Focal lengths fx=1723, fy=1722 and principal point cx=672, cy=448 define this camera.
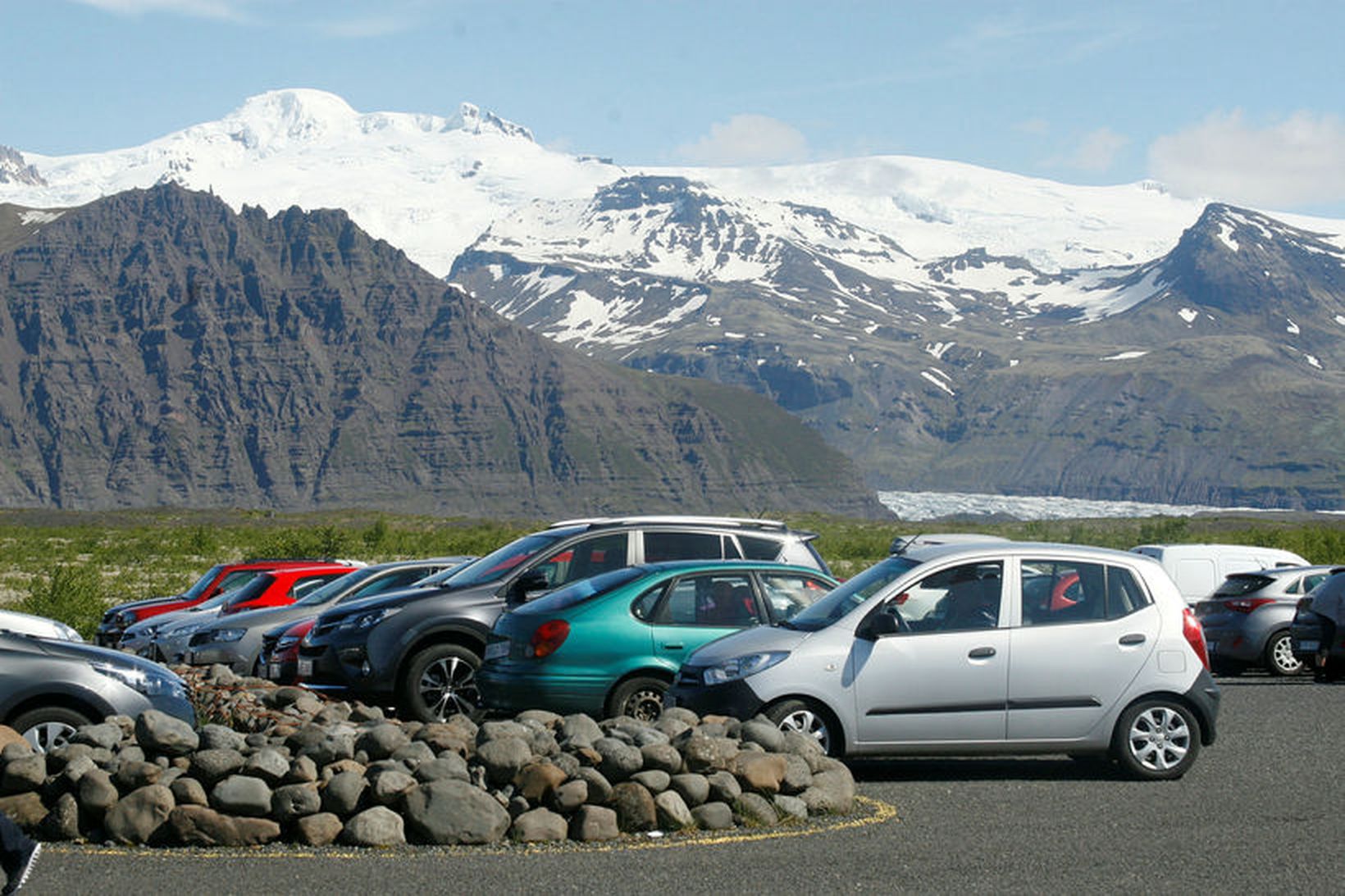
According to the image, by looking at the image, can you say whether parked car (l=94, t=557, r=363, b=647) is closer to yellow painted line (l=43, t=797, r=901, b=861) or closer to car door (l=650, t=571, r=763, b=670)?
car door (l=650, t=571, r=763, b=670)

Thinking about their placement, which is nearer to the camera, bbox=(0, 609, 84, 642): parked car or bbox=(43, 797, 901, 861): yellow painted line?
bbox=(43, 797, 901, 861): yellow painted line

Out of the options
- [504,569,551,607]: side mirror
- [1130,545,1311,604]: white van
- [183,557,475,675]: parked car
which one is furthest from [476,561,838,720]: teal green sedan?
[1130,545,1311,604]: white van

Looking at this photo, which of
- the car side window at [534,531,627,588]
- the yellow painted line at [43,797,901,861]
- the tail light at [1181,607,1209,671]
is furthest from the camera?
the car side window at [534,531,627,588]

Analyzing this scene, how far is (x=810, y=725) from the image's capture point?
39.6 ft

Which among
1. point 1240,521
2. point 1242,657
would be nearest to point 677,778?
point 1242,657

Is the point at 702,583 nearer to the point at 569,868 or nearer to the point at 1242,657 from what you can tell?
the point at 569,868

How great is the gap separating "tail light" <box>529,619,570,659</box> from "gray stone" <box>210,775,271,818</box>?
3595mm

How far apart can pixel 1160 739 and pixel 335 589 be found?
1055cm

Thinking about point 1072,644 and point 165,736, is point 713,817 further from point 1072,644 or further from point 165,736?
point 1072,644

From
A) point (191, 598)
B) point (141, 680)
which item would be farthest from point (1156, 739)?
point (191, 598)

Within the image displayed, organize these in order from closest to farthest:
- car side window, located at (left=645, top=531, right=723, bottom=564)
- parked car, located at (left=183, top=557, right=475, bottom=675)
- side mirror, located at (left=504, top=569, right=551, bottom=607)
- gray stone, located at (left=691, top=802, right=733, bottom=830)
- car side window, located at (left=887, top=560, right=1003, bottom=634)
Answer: gray stone, located at (left=691, top=802, right=733, bottom=830), car side window, located at (left=887, top=560, right=1003, bottom=634), side mirror, located at (left=504, top=569, right=551, bottom=607), car side window, located at (left=645, top=531, right=723, bottom=564), parked car, located at (left=183, top=557, right=475, bottom=675)

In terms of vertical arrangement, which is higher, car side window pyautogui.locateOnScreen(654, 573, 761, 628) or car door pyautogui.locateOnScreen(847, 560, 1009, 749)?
car side window pyautogui.locateOnScreen(654, 573, 761, 628)

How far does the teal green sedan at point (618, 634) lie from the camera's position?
1327cm

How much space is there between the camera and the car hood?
1227 cm
